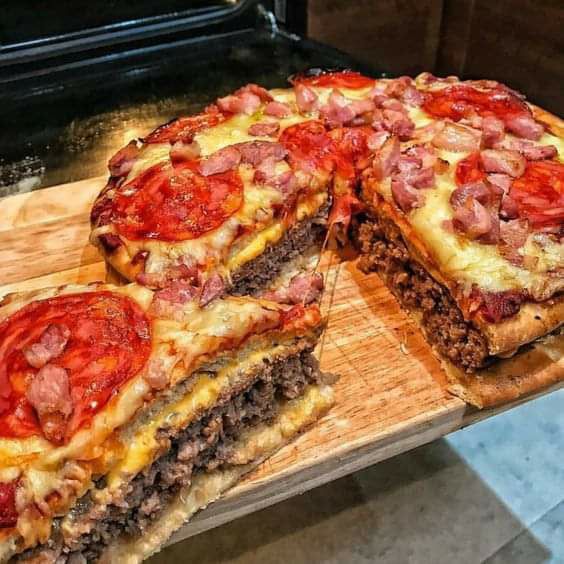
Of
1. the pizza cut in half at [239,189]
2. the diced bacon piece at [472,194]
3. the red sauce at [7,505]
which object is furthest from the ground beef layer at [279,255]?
the red sauce at [7,505]

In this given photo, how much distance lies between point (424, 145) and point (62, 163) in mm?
1761

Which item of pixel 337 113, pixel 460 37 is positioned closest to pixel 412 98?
pixel 337 113

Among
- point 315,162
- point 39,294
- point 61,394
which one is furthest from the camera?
point 315,162

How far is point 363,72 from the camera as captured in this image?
4.24 m

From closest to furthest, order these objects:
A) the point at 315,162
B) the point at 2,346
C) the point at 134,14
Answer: the point at 2,346, the point at 315,162, the point at 134,14

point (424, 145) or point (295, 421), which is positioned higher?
point (424, 145)

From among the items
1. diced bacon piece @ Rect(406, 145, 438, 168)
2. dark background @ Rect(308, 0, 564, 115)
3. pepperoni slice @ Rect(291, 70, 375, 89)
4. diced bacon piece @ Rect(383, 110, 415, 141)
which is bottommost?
dark background @ Rect(308, 0, 564, 115)

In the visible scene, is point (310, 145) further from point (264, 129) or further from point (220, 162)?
point (220, 162)

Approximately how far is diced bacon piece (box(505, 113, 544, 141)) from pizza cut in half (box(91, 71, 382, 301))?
561 mm

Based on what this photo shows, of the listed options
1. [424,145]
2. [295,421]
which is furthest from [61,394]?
[424,145]

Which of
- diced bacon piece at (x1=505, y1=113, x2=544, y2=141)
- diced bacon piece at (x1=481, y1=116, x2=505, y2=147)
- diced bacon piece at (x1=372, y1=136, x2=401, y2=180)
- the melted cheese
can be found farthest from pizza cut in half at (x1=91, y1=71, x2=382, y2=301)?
diced bacon piece at (x1=505, y1=113, x2=544, y2=141)

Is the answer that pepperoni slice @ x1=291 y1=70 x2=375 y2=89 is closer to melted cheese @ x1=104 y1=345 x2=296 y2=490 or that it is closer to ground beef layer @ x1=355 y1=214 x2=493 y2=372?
ground beef layer @ x1=355 y1=214 x2=493 y2=372

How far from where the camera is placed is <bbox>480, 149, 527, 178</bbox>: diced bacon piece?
278cm

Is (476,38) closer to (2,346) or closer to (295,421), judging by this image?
(295,421)
